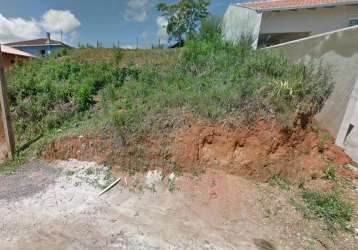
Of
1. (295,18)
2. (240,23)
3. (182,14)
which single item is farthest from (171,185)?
(182,14)

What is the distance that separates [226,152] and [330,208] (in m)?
1.73

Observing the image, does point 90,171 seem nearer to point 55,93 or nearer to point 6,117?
point 6,117

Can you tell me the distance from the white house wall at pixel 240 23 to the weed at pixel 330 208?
5606 millimetres

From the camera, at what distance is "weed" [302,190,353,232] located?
120 inches

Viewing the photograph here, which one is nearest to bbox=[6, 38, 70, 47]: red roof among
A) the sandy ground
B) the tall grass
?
the tall grass

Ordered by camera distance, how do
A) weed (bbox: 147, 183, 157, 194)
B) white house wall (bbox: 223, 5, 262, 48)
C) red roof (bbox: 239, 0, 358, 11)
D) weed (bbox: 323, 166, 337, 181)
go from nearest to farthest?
weed (bbox: 147, 183, 157, 194)
weed (bbox: 323, 166, 337, 181)
red roof (bbox: 239, 0, 358, 11)
white house wall (bbox: 223, 5, 262, 48)

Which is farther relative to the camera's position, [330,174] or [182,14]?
[182,14]

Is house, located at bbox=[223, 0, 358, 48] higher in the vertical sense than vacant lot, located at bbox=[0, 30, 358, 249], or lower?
higher

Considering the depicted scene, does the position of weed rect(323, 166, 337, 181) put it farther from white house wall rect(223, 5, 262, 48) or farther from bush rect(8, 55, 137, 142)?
bush rect(8, 55, 137, 142)

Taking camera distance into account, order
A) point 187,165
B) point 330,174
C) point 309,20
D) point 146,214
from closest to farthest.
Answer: point 146,214 < point 187,165 < point 330,174 < point 309,20

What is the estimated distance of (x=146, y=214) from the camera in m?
3.02

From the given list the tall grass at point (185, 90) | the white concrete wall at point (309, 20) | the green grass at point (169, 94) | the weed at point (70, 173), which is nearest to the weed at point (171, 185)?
the green grass at point (169, 94)

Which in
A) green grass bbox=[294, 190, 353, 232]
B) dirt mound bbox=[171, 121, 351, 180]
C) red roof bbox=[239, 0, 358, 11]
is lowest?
green grass bbox=[294, 190, 353, 232]

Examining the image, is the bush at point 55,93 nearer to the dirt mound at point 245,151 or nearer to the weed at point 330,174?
the dirt mound at point 245,151
